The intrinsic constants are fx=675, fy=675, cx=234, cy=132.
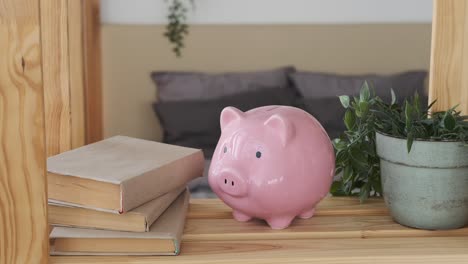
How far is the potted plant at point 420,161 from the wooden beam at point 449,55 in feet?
0.23

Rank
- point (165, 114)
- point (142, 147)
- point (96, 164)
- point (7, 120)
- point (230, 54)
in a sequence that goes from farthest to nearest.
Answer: point (230, 54) → point (165, 114) → point (142, 147) → point (96, 164) → point (7, 120)

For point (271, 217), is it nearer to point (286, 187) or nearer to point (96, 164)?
point (286, 187)

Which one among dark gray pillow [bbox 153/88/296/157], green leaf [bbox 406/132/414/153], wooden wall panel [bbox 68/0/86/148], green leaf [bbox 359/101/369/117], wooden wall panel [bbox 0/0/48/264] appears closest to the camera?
wooden wall panel [bbox 0/0/48/264]

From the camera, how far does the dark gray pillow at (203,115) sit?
3150 mm

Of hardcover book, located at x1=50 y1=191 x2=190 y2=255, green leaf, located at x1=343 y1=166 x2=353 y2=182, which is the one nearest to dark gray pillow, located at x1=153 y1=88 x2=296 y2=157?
green leaf, located at x1=343 y1=166 x2=353 y2=182

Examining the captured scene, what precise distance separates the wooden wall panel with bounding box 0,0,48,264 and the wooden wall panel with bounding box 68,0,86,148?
0.32m

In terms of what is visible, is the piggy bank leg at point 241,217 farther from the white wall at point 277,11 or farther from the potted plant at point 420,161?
the white wall at point 277,11

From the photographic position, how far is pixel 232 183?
0.97 meters

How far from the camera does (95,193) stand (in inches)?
34.6

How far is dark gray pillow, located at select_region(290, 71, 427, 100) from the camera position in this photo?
331cm

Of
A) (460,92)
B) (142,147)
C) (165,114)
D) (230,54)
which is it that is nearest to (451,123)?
(460,92)

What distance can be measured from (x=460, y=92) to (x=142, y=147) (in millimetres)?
521

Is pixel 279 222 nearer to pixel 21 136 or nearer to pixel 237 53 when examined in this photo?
pixel 21 136

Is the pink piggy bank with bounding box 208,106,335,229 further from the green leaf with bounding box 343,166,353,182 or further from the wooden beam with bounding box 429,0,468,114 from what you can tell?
the wooden beam with bounding box 429,0,468,114
